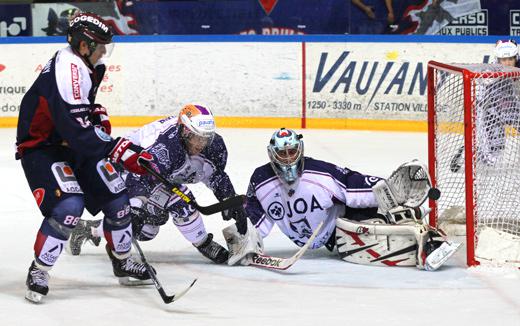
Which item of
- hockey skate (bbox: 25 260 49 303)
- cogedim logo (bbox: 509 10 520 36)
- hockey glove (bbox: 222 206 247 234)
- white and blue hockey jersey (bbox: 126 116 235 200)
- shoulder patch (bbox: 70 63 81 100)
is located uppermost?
shoulder patch (bbox: 70 63 81 100)

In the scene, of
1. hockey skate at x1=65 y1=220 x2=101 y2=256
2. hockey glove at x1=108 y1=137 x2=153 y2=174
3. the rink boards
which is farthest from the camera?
the rink boards

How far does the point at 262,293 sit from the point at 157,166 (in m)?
0.80

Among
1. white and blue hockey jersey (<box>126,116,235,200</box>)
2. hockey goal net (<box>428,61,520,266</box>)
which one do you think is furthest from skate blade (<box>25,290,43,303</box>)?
hockey goal net (<box>428,61,520,266</box>)

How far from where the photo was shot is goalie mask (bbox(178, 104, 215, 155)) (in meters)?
4.88

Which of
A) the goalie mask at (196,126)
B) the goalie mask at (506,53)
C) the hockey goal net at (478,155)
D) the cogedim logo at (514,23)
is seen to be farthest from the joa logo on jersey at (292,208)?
the cogedim logo at (514,23)

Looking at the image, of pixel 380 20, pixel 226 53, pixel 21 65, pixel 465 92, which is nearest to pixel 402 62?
pixel 380 20

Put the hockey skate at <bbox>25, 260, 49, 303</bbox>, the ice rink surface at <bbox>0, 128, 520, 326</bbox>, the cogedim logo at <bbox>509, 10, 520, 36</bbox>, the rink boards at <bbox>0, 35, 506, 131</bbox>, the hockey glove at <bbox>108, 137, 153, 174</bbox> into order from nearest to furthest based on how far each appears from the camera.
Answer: the ice rink surface at <bbox>0, 128, 520, 326</bbox>
the hockey glove at <bbox>108, 137, 153, 174</bbox>
the hockey skate at <bbox>25, 260, 49, 303</bbox>
the cogedim logo at <bbox>509, 10, 520, 36</bbox>
the rink boards at <bbox>0, 35, 506, 131</bbox>

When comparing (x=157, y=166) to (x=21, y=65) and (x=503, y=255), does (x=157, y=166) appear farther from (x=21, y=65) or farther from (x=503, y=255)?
(x=21, y=65)

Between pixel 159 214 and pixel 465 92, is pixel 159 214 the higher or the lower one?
the lower one

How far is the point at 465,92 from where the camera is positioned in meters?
5.05

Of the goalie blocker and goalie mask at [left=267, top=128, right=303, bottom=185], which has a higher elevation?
goalie mask at [left=267, top=128, right=303, bottom=185]

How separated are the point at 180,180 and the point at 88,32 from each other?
103cm

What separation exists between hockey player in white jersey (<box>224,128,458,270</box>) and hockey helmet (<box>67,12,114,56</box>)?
102 centimetres

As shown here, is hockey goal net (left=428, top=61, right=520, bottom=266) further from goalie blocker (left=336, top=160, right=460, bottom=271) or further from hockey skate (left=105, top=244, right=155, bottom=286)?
hockey skate (left=105, top=244, right=155, bottom=286)
